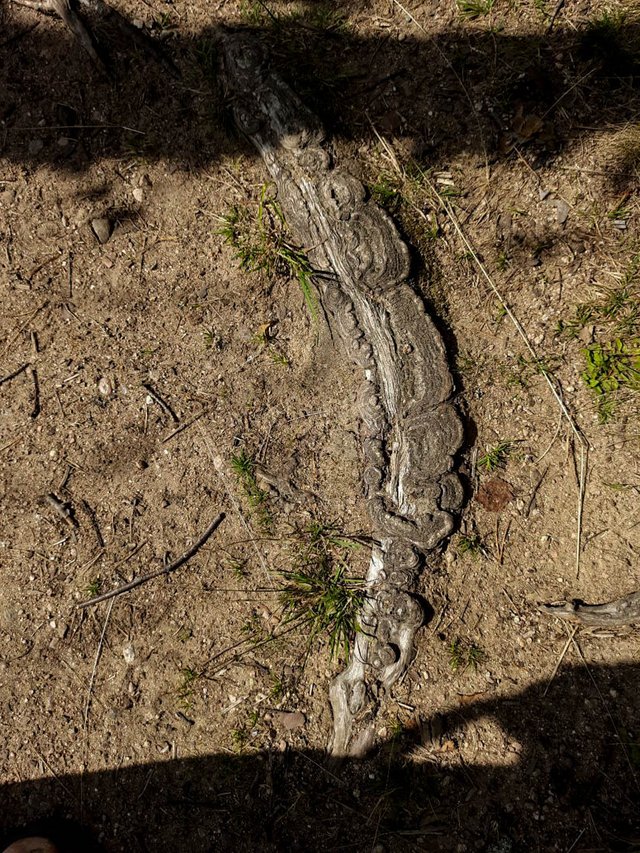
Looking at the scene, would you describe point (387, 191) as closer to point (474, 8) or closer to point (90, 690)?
point (474, 8)

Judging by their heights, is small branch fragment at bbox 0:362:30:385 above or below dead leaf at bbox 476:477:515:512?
above

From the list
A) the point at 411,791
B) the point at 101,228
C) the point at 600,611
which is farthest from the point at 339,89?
the point at 411,791

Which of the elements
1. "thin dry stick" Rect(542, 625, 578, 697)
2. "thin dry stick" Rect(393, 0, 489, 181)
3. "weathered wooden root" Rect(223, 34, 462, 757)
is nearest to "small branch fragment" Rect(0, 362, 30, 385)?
"weathered wooden root" Rect(223, 34, 462, 757)

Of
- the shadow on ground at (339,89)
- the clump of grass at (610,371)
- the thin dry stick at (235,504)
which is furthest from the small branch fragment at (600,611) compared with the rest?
the shadow on ground at (339,89)

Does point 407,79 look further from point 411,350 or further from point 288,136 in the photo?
point 411,350

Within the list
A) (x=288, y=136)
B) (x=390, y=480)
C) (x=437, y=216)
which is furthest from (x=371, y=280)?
(x=390, y=480)

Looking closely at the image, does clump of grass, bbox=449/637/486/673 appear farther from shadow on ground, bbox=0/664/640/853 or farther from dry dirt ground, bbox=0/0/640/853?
shadow on ground, bbox=0/664/640/853
